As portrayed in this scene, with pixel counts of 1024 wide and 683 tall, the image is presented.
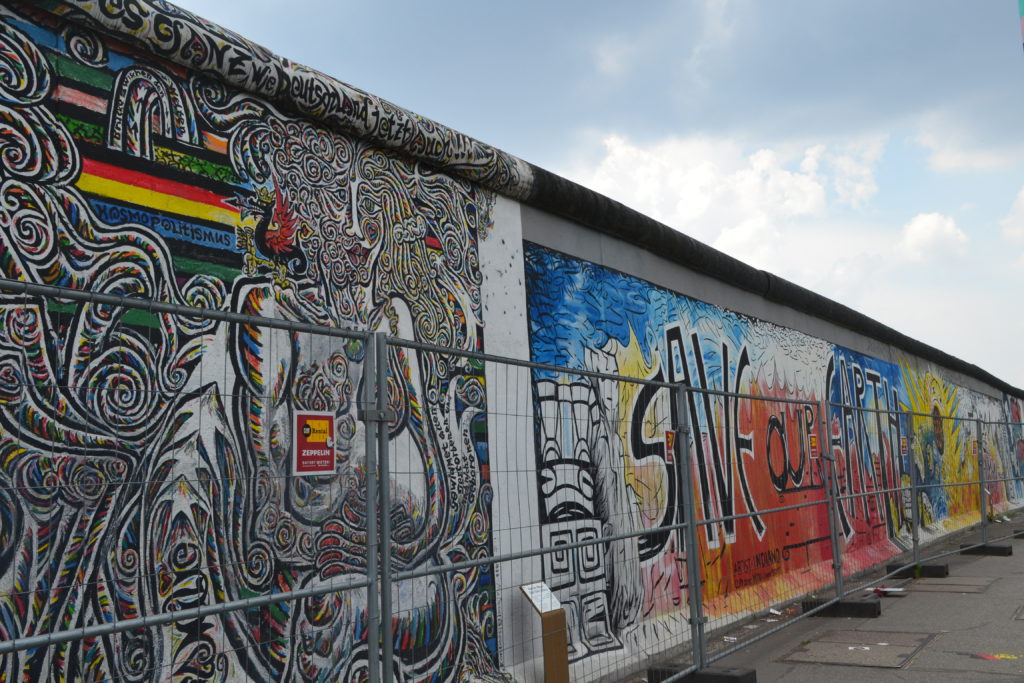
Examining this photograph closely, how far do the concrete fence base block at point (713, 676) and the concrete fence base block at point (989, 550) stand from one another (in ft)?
30.5

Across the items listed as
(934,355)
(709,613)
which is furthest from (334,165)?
(934,355)

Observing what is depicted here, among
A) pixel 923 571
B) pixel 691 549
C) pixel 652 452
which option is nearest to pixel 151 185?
pixel 652 452

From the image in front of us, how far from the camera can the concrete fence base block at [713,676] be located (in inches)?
220

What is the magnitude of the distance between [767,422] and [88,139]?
6803mm

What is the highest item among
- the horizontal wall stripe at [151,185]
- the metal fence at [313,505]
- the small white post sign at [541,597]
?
the horizontal wall stripe at [151,185]

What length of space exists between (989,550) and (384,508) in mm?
13127

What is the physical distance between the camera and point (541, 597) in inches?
214

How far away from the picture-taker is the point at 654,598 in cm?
680

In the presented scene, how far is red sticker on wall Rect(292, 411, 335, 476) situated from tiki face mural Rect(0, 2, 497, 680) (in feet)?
0.15

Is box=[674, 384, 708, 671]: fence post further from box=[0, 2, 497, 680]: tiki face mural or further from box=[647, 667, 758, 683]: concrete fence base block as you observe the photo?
box=[0, 2, 497, 680]: tiki face mural

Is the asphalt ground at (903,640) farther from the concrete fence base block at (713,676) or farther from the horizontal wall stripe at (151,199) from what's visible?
the horizontal wall stripe at (151,199)

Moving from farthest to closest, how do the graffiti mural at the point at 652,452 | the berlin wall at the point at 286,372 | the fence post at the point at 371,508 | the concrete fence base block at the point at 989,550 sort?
the concrete fence base block at the point at 989,550
the graffiti mural at the point at 652,452
the fence post at the point at 371,508
the berlin wall at the point at 286,372

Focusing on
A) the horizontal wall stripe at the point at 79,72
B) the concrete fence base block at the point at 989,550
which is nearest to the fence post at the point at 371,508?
the horizontal wall stripe at the point at 79,72

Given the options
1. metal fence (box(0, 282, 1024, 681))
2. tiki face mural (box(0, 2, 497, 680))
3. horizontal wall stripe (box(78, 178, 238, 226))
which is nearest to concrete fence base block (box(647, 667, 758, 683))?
metal fence (box(0, 282, 1024, 681))
